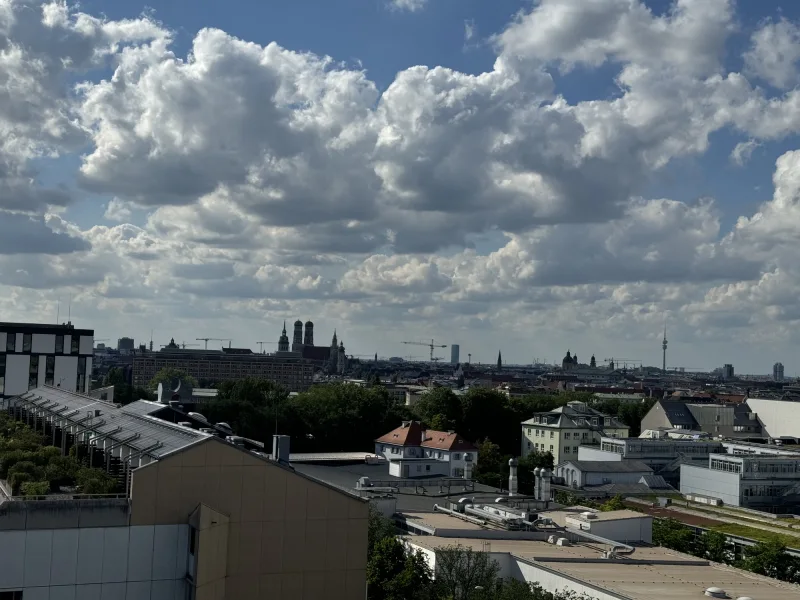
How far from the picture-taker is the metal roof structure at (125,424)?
3206 centimetres

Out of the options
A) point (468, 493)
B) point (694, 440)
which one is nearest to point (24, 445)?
point (468, 493)

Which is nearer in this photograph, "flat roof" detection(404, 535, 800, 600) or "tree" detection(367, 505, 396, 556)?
"flat roof" detection(404, 535, 800, 600)

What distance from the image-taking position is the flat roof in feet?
127

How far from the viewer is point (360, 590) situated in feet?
100

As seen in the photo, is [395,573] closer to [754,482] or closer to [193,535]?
[193,535]

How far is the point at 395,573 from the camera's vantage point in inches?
1586

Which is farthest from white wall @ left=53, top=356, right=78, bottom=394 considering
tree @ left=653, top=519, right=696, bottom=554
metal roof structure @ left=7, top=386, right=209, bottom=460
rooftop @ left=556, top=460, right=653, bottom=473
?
tree @ left=653, top=519, right=696, bottom=554

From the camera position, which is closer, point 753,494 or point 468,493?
point 468,493

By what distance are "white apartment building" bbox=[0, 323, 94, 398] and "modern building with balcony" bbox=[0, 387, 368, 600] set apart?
251 ft

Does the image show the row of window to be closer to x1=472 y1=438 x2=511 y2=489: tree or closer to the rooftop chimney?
x1=472 y1=438 x2=511 y2=489: tree

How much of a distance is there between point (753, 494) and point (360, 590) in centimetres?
6833

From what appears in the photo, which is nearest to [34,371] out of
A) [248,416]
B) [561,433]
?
[248,416]

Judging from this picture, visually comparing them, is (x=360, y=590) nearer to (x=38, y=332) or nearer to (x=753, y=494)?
(x=753, y=494)

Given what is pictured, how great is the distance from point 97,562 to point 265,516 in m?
5.08
